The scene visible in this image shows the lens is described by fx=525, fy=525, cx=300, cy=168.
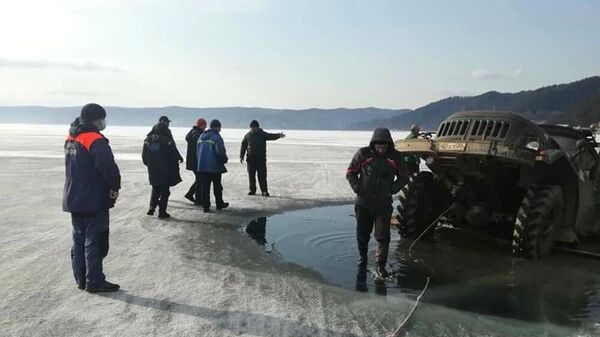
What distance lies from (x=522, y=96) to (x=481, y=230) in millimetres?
200231

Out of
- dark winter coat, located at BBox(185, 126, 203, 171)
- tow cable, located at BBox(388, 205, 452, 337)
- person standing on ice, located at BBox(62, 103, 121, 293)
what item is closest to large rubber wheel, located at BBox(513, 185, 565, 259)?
tow cable, located at BBox(388, 205, 452, 337)

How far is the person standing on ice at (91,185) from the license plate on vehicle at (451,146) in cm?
390

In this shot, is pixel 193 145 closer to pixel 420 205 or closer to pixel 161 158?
pixel 161 158

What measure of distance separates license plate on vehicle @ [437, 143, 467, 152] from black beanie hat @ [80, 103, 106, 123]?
158 inches

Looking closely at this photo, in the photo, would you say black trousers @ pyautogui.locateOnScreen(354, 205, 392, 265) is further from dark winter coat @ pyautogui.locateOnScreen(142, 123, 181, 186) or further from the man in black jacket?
the man in black jacket

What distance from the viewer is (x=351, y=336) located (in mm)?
3961

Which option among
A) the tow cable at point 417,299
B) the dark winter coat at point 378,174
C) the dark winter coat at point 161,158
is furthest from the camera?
the dark winter coat at point 161,158

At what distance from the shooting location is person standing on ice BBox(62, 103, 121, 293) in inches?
186

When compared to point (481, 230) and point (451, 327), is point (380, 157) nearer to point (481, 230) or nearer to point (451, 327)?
point (451, 327)

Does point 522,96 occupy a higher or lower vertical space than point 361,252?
higher

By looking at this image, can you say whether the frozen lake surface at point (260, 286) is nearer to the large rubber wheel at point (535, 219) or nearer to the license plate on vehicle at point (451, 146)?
the large rubber wheel at point (535, 219)

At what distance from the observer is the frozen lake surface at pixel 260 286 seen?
4.16 m

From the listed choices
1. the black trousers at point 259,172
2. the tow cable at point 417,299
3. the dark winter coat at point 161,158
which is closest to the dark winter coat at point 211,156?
the dark winter coat at point 161,158

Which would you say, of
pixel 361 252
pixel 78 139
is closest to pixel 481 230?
pixel 361 252
